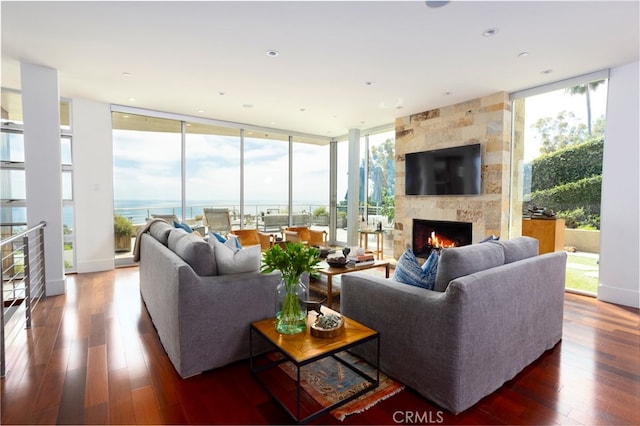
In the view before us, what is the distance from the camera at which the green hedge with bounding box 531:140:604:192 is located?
397 cm

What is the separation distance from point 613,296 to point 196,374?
4523mm

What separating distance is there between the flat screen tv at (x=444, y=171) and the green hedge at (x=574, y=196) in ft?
2.82

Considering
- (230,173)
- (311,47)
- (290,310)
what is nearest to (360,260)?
(290,310)

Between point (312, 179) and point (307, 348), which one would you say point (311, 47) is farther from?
point (312, 179)

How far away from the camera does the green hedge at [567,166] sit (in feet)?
13.0

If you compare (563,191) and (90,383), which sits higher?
(563,191)

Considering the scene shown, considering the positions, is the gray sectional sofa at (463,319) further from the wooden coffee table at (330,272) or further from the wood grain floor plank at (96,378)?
the wood grain floor plank at (96,378)

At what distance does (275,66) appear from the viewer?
3.66 metres

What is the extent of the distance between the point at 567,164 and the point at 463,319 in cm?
372

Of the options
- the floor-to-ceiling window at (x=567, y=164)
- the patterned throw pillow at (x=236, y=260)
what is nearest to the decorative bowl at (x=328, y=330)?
the patterned throw pillow at (x=236, y=260)

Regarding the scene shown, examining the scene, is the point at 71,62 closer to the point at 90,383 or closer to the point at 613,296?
the point at 90,383

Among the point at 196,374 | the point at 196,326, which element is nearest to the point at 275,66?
the point at 196,326

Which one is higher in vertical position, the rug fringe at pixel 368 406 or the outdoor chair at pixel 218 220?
the outdoor chair at pixel 218 220

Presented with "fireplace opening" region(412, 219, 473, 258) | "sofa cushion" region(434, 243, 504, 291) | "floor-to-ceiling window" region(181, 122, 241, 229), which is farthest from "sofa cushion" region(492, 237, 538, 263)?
"floor-to-ceiling window" region(181, 122, 241, 229)
